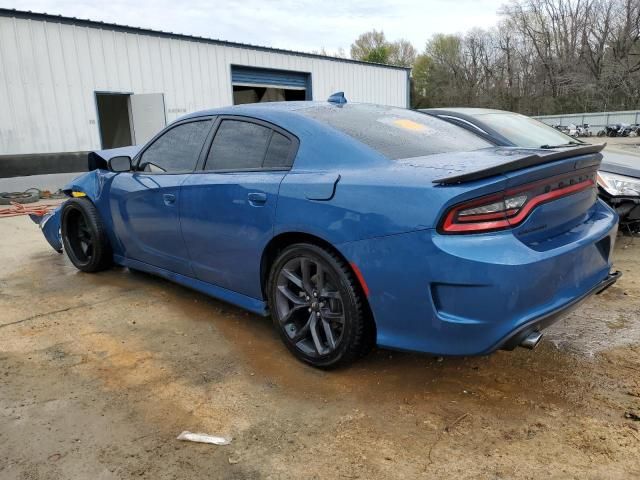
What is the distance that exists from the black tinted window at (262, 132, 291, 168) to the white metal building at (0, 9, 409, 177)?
10.7 m

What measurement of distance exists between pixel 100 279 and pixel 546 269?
156 inches

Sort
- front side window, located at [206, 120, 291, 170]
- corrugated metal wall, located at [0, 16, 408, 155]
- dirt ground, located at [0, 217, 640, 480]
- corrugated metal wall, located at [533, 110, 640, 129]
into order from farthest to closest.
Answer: corrugated metal wall, located at [533, 110, 640, 129] → corrugated metal wall, located at [0, 16, 408, 155] → front side window, located at [206, 120, 291, 170] → dirt ground, located at [0, 217, 640, 480]

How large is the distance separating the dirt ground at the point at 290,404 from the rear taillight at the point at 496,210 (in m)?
0.92

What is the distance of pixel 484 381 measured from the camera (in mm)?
2705

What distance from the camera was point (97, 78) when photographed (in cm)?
1262

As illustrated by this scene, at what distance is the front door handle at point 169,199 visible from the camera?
3.57 m

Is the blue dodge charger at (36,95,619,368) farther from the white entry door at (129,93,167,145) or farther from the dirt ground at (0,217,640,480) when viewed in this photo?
the white entry door at (129,93,167,145)

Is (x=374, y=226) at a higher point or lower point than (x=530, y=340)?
higher

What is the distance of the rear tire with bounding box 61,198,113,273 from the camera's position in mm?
4539

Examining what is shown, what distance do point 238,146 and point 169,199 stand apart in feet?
2.36

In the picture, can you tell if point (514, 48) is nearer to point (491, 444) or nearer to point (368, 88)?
point (368, 88)

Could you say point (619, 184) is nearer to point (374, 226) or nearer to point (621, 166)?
point (621, 166)

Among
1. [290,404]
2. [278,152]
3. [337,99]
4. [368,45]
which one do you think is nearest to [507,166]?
[278,152]

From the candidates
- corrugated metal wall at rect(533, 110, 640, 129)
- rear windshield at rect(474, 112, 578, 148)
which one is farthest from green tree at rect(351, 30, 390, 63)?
rear windshield at rect(474, 112, 578, 148)
